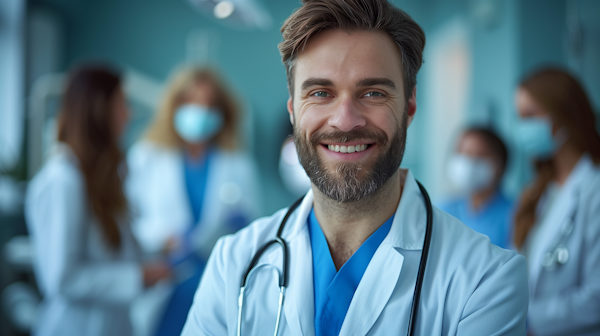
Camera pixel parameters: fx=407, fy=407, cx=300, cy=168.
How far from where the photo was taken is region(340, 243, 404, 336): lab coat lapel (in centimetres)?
89

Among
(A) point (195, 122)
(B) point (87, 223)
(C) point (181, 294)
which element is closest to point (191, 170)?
(A) point (195, 122)

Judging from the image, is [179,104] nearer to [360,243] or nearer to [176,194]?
[176,194]

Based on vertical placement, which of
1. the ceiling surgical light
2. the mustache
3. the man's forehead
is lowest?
the mustache

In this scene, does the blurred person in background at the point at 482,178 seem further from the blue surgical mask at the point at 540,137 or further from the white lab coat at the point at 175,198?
the white lab coat at the point at 175,198

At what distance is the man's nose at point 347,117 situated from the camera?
0.92 meters

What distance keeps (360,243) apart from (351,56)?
0.46 meters

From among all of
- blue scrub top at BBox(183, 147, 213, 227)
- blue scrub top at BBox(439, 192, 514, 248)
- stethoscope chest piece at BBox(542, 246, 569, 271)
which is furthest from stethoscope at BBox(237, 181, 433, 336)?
blue scrub top at BBox(183, 147, 213, 227)

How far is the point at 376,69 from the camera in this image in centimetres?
94

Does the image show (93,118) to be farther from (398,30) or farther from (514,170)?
(514,170)

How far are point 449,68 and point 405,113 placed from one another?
3.18 metres

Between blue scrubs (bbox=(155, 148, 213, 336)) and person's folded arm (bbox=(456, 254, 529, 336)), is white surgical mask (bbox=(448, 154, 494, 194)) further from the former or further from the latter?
blue scrubs (bbox=(155, 148, 213, 336))

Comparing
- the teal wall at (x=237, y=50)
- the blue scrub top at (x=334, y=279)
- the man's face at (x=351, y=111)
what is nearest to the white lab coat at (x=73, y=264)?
Result: the blue scrub top at (x=334, y=279)

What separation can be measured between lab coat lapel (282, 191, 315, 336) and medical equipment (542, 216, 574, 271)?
38.9 inches

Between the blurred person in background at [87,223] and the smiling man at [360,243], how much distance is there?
2.33 ft
